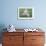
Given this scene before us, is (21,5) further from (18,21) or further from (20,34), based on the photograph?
(20,34)

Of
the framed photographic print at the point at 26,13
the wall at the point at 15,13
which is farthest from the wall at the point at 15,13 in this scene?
the framed photographic print at the point at 26,13

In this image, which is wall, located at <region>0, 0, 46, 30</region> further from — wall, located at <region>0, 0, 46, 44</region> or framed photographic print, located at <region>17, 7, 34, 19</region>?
framed photographic print, located at <region>17, 7, 34, 19</region>

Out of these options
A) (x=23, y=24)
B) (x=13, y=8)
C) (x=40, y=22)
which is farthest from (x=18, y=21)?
(x=40, y=22)

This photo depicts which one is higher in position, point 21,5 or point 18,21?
point 21,5

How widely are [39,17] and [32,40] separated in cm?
90

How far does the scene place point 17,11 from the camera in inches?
167

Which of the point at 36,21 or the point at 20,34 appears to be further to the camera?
the point at 36,21

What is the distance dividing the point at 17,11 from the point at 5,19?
48 centimetres

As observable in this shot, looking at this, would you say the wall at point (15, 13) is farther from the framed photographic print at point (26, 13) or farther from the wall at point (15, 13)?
the framed photographic print at point (26, 13)

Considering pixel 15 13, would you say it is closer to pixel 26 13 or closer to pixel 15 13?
pixel 15 13

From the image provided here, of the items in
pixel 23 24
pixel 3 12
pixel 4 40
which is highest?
pixel 3 12

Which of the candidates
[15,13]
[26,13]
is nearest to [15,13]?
[15,13]

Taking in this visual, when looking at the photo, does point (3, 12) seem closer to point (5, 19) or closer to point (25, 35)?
point (5, 19)

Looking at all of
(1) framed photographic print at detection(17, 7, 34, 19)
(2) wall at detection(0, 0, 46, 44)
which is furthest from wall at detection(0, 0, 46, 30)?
(1) framed photographic print at detection(17, 7, 34, 19)
